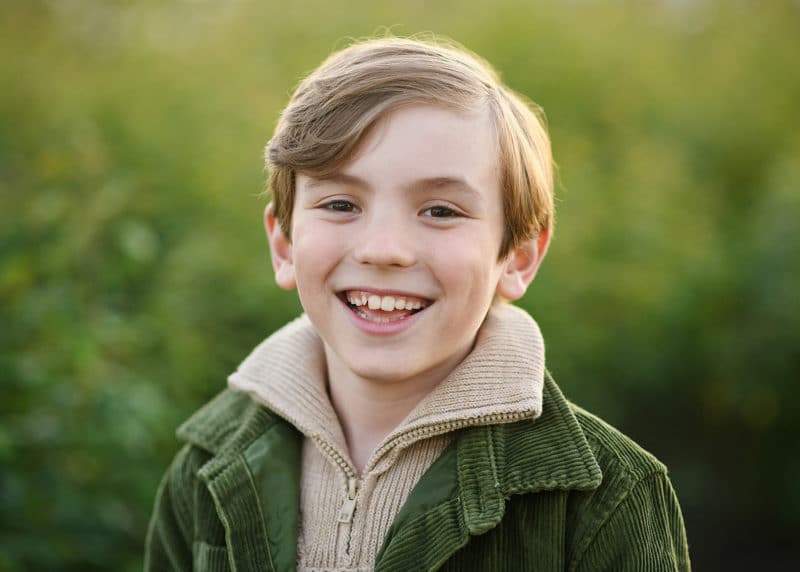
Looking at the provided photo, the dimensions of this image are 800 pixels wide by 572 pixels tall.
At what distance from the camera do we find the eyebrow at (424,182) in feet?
Result: 5.62

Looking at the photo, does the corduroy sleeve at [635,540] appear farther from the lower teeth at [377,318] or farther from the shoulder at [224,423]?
the shoulder at [224,423]

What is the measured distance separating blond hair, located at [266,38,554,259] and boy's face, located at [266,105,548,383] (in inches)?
1.3

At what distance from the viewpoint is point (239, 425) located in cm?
210

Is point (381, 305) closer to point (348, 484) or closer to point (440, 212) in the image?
point (440, 212)

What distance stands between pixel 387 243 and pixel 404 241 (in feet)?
0.12

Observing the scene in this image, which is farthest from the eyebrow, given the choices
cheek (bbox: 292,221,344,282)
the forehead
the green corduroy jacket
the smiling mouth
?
the green corduroy jacket

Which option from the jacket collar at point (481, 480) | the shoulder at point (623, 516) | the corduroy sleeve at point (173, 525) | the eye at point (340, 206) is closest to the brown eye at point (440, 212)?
the eye at point (340, 206)

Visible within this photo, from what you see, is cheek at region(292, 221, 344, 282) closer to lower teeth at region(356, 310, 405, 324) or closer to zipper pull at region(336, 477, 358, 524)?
lower teeth at region(356, 310, 405, 324)

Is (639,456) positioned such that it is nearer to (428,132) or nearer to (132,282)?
(428,132)

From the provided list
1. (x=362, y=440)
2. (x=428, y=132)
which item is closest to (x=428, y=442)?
(x=362, y=440)

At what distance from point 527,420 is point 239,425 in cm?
72

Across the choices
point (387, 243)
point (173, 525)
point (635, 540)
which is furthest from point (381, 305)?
point (173, 525)

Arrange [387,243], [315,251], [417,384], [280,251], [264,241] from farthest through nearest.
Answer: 1. [264,241]
2. [280,251]
3. [417,384]
4. [315,251]
5. [387,243]

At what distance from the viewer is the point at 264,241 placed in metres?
4.29
